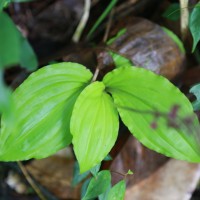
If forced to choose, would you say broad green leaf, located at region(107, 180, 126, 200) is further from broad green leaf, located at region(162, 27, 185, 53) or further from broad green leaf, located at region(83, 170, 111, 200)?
broad green leaf, located at region(162, 27, 185, 53)

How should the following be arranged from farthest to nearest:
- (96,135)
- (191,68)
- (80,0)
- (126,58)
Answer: (80,0) → (191,68) → (126,58) → (96,135)

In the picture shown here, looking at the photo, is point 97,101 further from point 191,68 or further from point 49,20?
point 49,20

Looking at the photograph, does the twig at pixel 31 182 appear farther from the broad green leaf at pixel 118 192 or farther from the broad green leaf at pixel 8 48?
the broad green leaf at pixel 8 48

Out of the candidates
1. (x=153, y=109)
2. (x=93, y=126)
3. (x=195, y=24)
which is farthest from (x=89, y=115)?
(x=195, y=24)

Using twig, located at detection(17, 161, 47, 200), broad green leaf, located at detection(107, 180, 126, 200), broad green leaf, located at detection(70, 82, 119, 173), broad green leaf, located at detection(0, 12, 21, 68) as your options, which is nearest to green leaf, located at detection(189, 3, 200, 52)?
broad green leaf, located at detection(70, 82, 119, 173)

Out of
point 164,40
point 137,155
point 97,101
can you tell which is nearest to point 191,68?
point 164,40

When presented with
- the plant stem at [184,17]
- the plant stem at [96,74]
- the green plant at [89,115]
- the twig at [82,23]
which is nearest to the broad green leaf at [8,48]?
the green plant at [89,115]
